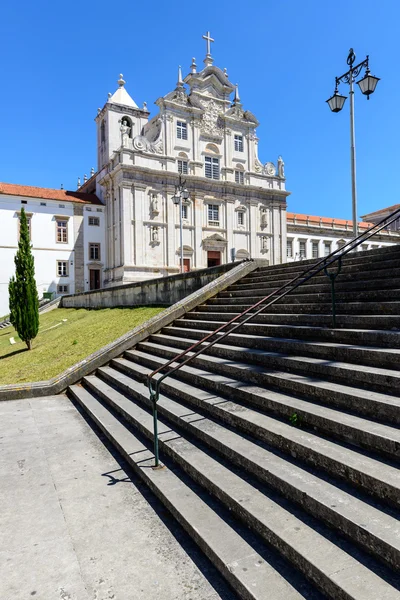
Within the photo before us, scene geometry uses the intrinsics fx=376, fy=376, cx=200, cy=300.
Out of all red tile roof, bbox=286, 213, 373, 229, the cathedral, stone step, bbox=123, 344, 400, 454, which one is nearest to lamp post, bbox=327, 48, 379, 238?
stone step, bbox=123, 344, 400, 454

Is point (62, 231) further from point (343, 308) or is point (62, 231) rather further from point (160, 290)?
point (343, 308)

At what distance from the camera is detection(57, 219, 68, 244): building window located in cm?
3559

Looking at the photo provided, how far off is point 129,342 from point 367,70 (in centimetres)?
975

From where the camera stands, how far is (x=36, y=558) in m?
3.00

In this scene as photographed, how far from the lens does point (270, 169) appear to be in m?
40.1

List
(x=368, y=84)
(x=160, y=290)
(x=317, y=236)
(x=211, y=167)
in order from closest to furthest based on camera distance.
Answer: (x=368, y=84) < (x=160, y=290) < (x=211, y=167) < (x=317, y=236)

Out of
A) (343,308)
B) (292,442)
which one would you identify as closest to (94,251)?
(343,308)

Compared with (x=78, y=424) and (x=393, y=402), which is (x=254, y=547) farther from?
(x=78, y=424)

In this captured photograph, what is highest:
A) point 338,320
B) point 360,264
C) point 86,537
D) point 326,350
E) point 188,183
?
point 188,183

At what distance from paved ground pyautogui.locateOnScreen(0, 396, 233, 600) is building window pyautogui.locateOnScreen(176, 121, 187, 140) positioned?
35350 millimetres

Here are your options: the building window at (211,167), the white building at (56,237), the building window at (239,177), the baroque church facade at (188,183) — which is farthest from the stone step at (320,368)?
the building window at (239,177)

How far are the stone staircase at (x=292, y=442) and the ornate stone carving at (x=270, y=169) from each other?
35528 mm

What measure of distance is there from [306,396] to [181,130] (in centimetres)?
3630

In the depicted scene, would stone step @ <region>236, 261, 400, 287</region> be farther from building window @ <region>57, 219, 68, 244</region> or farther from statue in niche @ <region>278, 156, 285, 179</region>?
statue in niche @ <region>278, 156, 285, 179</region>
